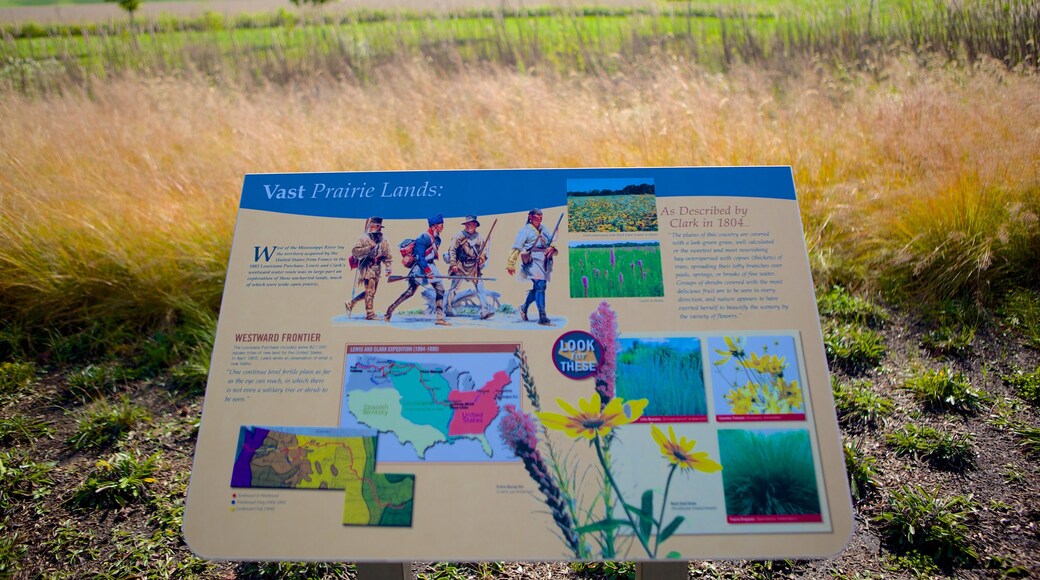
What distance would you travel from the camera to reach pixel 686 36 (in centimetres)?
819

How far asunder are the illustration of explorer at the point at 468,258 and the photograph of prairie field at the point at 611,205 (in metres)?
0.27

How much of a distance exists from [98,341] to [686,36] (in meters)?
7.07

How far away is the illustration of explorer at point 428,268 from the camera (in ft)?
6.43

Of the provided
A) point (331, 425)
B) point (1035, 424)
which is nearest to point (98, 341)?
point (331, 425)

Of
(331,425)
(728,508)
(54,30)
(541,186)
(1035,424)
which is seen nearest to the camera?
(728,508)

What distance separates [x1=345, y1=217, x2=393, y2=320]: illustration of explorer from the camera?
1.97 meters

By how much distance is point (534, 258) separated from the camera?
6.48ft

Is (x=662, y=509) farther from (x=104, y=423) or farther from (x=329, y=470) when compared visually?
(x=104, y=423)

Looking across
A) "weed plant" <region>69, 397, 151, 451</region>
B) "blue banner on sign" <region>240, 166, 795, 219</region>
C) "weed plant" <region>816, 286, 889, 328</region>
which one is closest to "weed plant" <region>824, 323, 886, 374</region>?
"weed plant" <region>816, 286, 889, 328</region>

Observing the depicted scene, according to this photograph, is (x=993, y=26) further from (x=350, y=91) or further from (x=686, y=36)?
(x=350, y=91)

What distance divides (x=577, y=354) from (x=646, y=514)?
0.45 metres

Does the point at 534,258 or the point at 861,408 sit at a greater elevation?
the point at 534,258

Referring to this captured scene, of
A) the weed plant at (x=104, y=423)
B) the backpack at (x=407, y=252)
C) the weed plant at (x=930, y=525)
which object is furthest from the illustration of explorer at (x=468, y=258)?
the weed plant at (x=104, y=423)

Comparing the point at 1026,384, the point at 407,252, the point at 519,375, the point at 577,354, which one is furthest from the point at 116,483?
the point at 1026,384
